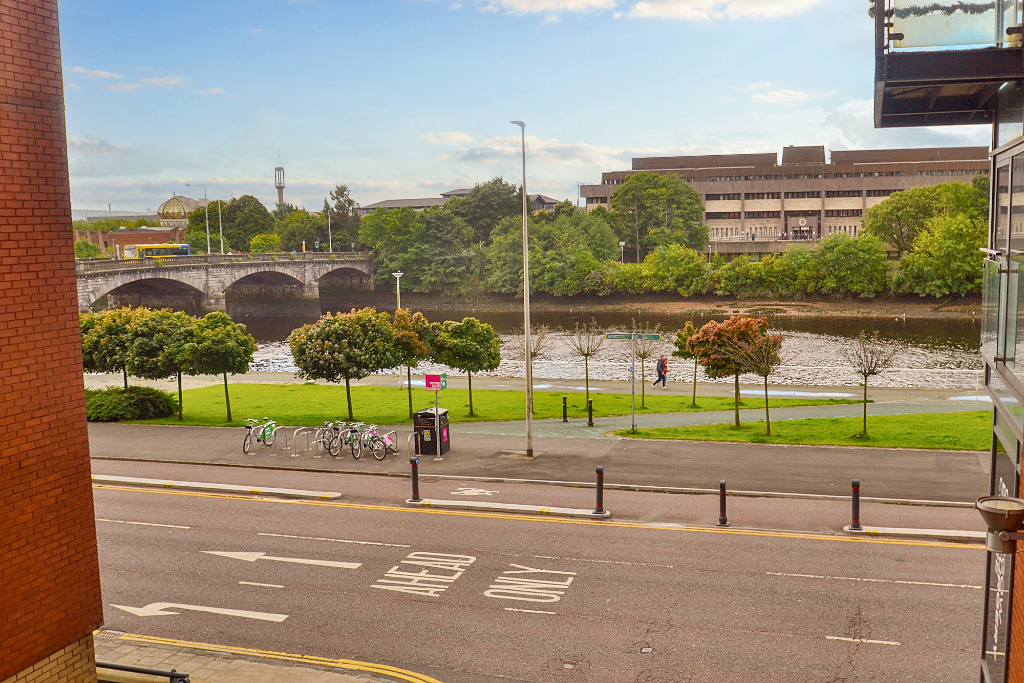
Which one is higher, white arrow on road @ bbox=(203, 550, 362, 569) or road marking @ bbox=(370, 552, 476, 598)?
white arrow on road @ bbox=(203, 550, 362, 569)

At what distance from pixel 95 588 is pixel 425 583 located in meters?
6.27

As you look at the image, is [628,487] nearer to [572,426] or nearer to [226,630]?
[572,426]

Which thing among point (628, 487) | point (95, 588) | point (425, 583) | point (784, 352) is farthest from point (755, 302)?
point (95, 588)

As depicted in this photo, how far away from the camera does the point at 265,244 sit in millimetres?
144125

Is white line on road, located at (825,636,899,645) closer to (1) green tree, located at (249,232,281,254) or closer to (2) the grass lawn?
(2) the grass lawn

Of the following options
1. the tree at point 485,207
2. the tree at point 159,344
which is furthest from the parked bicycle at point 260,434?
the tree at point 485,207

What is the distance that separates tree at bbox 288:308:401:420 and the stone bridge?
129ft

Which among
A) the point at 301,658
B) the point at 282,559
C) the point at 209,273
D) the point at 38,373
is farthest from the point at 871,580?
the point at 209,273

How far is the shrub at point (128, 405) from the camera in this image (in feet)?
102

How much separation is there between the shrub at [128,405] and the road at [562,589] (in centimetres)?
1259

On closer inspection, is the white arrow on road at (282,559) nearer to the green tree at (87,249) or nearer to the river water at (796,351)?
the river water at (796,351)

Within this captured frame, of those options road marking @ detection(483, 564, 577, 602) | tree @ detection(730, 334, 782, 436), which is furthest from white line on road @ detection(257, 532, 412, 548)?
tree @ detection(730, 334, 782, 436)

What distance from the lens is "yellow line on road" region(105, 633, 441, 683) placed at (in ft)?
37.1

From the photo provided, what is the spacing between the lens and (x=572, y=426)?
28891 mm
